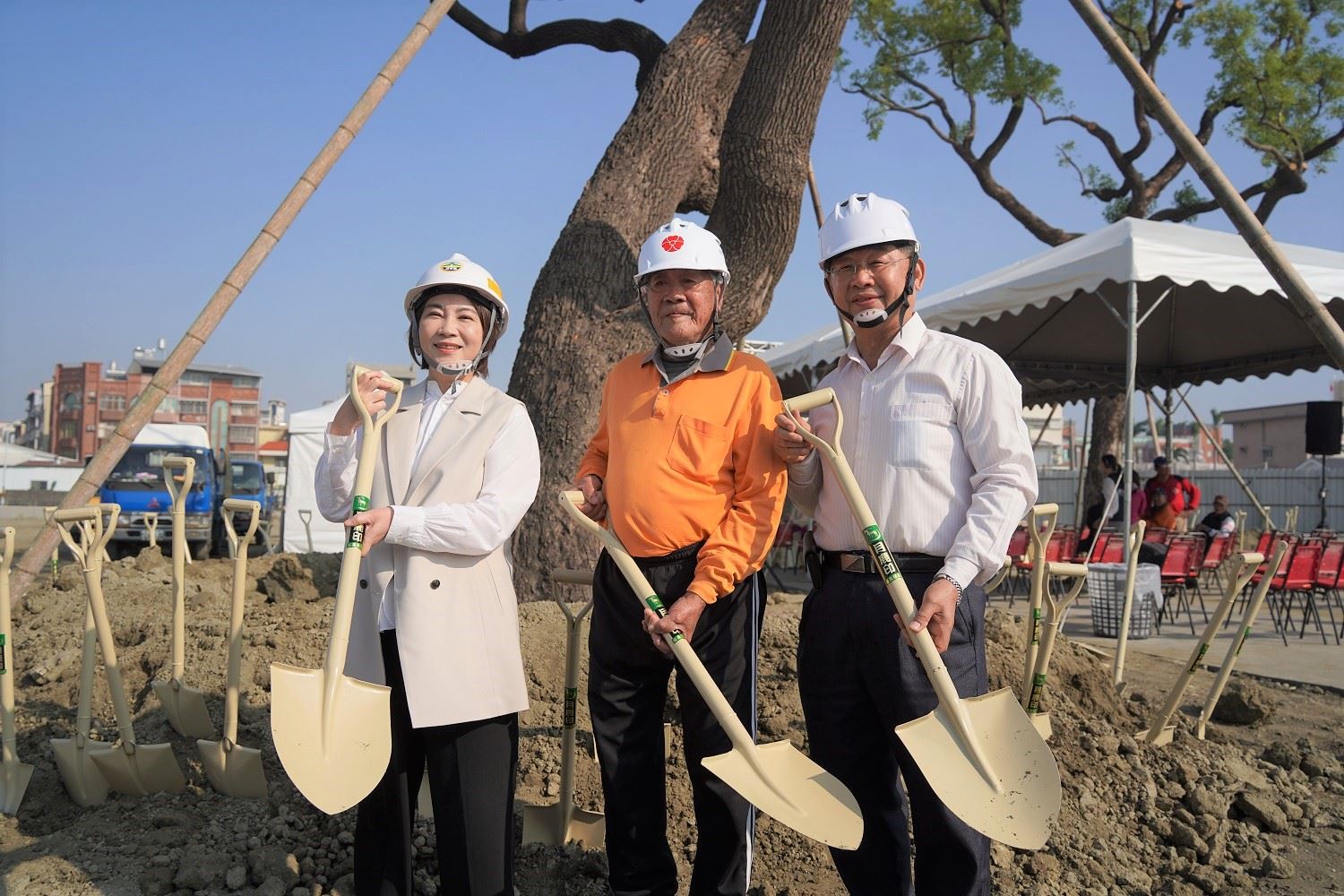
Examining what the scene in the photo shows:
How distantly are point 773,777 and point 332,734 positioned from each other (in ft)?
3.43

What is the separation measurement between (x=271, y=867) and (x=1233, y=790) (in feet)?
11.9

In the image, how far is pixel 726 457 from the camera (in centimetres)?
261

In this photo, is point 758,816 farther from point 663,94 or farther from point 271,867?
point 663,94

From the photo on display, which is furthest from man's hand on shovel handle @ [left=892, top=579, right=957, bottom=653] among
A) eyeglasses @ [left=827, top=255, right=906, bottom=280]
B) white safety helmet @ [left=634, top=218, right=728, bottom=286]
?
white safety helmet @ [left=634, top=218, right=728, bottom=286]

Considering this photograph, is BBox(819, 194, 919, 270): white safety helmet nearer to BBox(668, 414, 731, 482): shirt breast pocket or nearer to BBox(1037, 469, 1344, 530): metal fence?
BBox(668, 414, 731, 482): shirt breast pocket

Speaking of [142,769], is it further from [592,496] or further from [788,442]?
[788,442]

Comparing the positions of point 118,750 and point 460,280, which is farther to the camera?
point 118,750

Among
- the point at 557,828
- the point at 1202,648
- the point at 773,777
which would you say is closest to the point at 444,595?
the point at 773,777

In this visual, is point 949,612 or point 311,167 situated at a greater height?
point 311,167

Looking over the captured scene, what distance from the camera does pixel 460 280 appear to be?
254cm

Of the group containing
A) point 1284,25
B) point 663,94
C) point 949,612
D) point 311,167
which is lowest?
point 949,612

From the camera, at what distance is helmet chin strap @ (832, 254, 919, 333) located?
2.47m

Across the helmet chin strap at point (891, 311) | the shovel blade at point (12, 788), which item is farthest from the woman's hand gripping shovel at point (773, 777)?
the shovel blade at point (12, 788)

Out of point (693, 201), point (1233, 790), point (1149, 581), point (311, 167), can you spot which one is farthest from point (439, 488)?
point (1149, 581)
